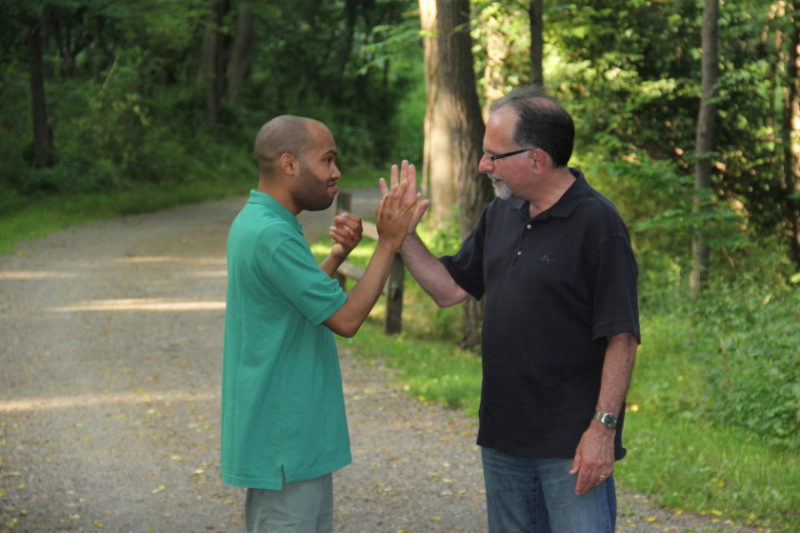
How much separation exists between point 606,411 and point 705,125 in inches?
350

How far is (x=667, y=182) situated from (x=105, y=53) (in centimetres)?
2441

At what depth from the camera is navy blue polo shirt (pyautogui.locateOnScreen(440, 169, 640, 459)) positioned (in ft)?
10.2

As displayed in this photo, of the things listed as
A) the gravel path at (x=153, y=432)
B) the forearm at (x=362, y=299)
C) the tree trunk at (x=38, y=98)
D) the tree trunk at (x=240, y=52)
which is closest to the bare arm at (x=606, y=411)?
the forearm at (x=362, y=299)

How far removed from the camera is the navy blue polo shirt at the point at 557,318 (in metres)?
3.11

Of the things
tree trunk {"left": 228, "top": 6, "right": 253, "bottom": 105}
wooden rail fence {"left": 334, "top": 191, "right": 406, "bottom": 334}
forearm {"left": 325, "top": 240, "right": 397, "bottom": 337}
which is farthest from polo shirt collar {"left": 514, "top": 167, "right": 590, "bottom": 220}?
tree trunk {"left": 228, "top": 6, "right": 253, "bottom": 105}

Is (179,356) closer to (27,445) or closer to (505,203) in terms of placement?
(27,445)

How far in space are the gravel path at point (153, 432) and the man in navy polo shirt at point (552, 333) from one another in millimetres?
2429

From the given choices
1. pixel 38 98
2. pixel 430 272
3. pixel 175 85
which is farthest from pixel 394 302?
pixel 175 85

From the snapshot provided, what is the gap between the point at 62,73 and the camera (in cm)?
2856

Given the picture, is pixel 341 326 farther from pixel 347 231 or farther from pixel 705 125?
pixel 705 125

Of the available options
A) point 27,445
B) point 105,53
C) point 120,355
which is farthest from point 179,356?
point 105,53

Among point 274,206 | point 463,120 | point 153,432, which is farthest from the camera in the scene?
point 463,120

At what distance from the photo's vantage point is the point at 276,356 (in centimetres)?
305

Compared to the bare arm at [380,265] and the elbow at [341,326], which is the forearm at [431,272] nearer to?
the bare arm at [380,265]
